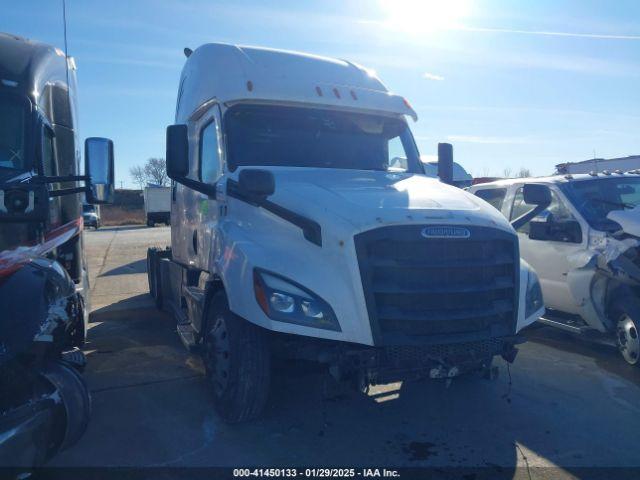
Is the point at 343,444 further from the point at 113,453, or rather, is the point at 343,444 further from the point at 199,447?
the point at 113,453

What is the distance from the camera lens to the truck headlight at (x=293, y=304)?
3.72 metres

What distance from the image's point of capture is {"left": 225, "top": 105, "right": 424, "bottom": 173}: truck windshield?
509 cm

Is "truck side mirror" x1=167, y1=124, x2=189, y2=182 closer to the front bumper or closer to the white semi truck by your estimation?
the white semi truck

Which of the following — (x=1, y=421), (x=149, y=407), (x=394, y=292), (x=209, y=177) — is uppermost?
(x=209, y=177)

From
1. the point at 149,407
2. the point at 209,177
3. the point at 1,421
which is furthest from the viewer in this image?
the point at 209,177

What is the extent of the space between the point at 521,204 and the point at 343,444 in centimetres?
496

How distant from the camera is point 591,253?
634 centimetres

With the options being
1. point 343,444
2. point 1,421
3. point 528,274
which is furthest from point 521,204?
point 1,421

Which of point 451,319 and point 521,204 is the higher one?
point 521,204

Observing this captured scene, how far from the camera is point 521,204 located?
7.79 metres

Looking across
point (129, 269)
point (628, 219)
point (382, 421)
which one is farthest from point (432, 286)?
point (129, 269)

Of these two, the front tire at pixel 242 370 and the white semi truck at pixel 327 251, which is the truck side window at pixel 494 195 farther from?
the front tire at pixel 242 370

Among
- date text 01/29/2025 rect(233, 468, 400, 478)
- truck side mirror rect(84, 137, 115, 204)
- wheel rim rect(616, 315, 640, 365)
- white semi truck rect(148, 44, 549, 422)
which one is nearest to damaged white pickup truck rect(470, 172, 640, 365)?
wheel rim rect(616, 315, 640, 365)

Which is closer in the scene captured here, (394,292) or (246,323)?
(394,292)
